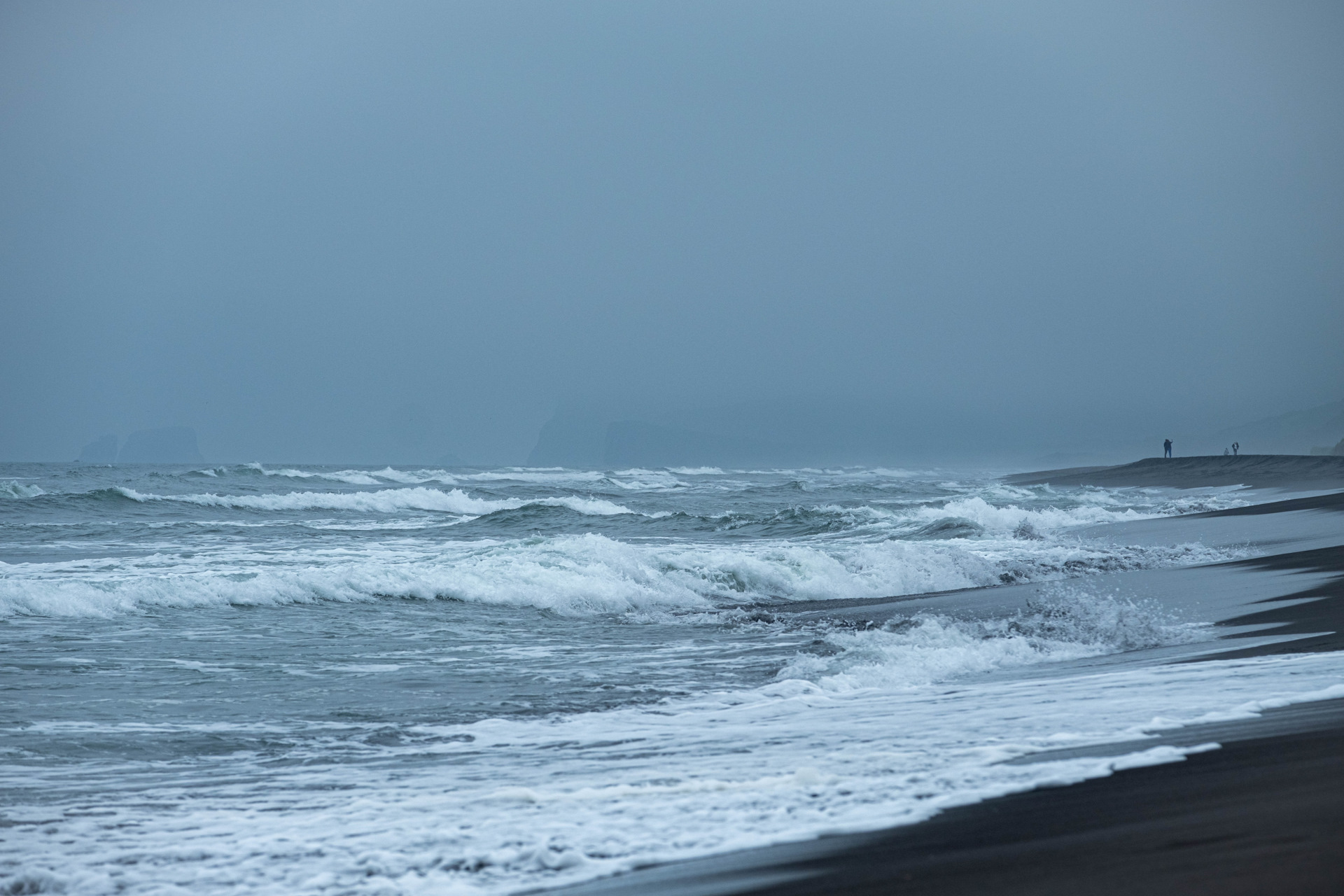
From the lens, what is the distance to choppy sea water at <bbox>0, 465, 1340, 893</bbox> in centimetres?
392

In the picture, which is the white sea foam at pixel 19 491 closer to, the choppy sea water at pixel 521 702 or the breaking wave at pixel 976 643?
the choppy sea water at pixel 521 702

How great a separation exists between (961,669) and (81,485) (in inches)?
1676

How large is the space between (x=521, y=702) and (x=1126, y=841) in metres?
4.78

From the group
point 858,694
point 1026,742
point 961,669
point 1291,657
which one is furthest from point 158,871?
point 1291,657

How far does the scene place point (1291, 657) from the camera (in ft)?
22.2

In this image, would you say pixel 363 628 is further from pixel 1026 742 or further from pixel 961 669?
pixel 1026 742

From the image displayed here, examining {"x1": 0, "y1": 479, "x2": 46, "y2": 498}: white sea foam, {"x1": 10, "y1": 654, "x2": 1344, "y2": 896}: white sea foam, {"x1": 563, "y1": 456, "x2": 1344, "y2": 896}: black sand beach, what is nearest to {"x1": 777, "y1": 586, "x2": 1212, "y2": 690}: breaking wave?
{"x1": 10, "y1": 654, "x2": 1344, "y2": 896}: white sea foam

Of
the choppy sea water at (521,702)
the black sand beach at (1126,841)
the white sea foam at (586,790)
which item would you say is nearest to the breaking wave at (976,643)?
the choppy sea water at (521,702)

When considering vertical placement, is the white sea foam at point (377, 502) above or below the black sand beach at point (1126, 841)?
above

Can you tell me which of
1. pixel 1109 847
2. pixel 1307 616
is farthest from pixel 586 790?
pixel 1307 616

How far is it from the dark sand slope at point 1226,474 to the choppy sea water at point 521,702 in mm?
34448

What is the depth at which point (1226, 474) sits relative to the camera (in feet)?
178

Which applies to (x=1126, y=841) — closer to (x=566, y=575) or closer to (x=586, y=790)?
(x=586, y=790)

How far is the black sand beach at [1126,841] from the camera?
9.11 feet
